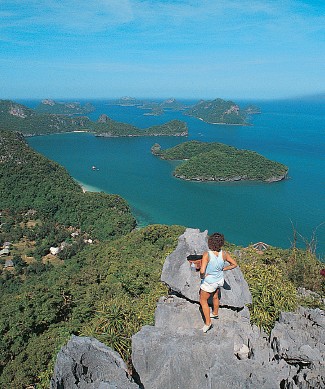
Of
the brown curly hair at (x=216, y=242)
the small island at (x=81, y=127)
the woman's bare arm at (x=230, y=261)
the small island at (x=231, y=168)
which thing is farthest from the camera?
the small island at (x=81, y=127)

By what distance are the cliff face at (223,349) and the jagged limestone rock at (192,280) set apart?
2 cm

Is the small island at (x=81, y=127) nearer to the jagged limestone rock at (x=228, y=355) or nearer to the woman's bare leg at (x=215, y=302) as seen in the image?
the woman's bare leg at (x=215, y=302)

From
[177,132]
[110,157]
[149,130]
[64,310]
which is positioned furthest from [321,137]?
[64,310]

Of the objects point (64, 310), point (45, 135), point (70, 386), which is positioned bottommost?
point (45, 135)

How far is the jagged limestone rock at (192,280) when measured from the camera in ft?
21.4

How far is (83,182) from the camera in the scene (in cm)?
5966

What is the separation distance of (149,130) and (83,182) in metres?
70.1

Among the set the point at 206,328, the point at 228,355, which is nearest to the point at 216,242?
the point at 206,328

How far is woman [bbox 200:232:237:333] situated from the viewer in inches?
221

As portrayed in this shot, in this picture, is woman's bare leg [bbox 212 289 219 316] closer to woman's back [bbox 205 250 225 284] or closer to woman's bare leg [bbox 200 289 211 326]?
woman's bare leg [bbox 200 289 211 326]

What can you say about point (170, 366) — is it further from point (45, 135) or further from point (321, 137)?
point (45, 135)

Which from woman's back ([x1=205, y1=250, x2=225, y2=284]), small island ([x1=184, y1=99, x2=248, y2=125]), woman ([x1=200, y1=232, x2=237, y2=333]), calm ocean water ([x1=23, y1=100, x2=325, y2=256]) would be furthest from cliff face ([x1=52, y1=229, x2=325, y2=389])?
small island ([x1=184, y1=99, x2=248, y2=125])

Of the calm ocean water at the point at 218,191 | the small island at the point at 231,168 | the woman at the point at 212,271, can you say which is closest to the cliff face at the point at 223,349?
the woman at the point at 212,271

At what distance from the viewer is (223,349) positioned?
5156mm
